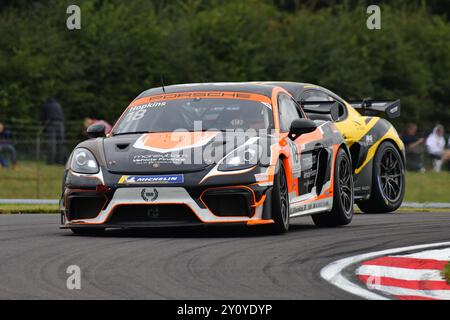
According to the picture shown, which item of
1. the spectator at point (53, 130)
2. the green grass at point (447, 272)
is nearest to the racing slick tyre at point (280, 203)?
the green grass at point (447, 272)

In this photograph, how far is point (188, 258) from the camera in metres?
9.05

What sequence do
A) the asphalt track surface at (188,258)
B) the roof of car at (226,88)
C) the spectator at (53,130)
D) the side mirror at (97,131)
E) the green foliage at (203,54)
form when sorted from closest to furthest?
the asphalt track surface at (188,258) < the side mirror at (97,131) < the roof of car at (226,88) < the spectator at (53,130) < the green foliage at (203,54)

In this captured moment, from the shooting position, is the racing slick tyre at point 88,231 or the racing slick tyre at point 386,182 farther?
the racing slick tyre at point 386,182

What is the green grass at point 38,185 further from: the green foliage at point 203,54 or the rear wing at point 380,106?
the green foliage at point 203,54

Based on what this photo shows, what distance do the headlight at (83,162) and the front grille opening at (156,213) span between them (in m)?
0.47

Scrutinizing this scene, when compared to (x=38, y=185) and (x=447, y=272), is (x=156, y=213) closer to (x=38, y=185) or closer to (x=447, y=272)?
(x=447, y=272)

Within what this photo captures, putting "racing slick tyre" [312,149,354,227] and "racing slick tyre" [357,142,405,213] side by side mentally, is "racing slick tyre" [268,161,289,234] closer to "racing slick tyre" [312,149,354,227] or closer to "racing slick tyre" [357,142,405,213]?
"racing slick tyre" [312,149,354,227]

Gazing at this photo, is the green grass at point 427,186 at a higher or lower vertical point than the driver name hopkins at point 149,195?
lower

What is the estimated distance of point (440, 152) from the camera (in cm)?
2509

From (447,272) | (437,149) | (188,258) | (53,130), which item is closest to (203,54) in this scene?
(53,130)

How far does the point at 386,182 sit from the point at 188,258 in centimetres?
678

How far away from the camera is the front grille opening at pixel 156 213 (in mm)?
10648

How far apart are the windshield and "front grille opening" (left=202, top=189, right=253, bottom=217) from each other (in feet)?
3.31

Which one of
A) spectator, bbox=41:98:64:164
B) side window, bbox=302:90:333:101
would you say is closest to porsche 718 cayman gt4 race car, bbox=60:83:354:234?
side window, bbox=302:90:333:101
